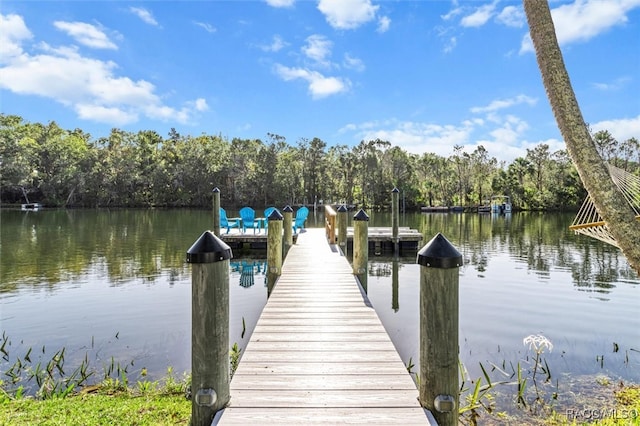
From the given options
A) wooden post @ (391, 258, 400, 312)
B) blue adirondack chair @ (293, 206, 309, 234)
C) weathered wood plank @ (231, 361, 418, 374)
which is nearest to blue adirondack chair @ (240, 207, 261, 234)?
blue adirondack chair @ (293, 206, 309, 234)

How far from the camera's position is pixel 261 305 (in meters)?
7.74

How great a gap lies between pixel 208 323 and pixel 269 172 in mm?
48781

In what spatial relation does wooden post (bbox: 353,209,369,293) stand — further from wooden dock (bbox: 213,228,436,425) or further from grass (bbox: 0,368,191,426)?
grass (bbox: 0,368,191,426)

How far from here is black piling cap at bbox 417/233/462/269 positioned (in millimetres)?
2143

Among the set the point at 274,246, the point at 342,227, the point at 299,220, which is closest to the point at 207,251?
the point at 274,246

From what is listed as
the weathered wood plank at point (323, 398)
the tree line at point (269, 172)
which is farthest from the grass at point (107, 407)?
the tree line at point (269, 172)

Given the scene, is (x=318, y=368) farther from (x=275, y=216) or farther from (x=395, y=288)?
(x=395, y=288)

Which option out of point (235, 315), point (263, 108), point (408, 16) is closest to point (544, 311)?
point (235, 315)

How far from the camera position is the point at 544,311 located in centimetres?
743

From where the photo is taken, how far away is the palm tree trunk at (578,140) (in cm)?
266

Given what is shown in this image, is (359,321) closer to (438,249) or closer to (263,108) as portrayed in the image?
(438,249)

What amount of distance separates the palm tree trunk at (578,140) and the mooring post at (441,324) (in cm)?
137

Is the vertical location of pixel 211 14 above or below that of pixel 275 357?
above

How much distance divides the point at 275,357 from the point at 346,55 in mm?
25326
